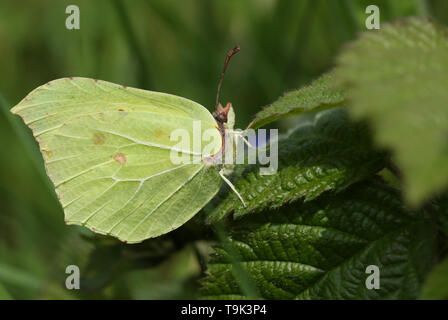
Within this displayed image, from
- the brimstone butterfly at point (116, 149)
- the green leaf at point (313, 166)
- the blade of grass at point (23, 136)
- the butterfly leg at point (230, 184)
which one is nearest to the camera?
the green leaf at point (313, 166)

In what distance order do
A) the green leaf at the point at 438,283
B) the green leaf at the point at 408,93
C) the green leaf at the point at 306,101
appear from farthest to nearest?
the green leaf at the point at 306,101 < the green leaf at the point at 438,283 < the green leaf at the point at 408,93

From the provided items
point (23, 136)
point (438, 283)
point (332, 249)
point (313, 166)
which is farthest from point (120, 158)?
point (438, 283)

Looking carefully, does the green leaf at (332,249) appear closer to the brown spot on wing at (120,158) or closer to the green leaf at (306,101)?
the green leaf at (306,101)

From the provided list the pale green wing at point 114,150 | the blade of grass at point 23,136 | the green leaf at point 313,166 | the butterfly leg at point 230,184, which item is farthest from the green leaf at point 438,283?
the blade of grass at point 23,136

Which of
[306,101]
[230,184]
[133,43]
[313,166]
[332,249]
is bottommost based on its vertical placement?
[332,249]

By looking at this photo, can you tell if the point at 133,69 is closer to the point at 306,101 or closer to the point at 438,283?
the point at 306,101

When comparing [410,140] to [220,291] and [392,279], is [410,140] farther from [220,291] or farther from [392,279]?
[220,291]
